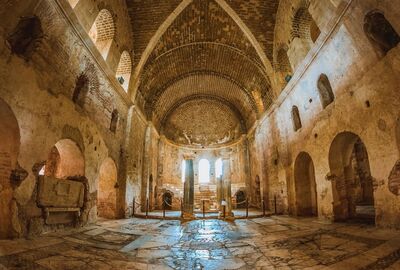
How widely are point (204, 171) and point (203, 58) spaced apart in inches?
411

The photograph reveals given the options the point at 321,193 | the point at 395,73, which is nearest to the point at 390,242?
the point at 395,73

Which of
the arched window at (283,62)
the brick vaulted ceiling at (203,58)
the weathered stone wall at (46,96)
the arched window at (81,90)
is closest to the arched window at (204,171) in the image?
the brick vaulted ceiling at (203,58)

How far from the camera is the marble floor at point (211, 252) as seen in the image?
10.6ft

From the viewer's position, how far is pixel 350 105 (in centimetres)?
634

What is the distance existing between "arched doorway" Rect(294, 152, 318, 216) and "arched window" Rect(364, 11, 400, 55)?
17.2 ft

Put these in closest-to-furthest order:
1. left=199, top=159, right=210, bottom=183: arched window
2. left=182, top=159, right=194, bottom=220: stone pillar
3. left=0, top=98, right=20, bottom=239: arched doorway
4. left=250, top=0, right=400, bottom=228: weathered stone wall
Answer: left=0, top=98, right=20, bottom=239: arched doorway, left=250, top=0, right=400, bottom=228: weathered stone wall, left=182, top=159, right=194, bottom=220: stone pillar, left=199, top=159, right=210, bottom=183: arched window

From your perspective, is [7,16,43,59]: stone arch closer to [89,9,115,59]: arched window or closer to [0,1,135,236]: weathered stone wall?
[0,1,135,236]: weathered stone wall

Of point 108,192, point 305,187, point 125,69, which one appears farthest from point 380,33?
point 108,192

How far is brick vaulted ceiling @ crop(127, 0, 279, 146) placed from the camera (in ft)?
35.6

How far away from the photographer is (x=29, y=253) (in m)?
3.71

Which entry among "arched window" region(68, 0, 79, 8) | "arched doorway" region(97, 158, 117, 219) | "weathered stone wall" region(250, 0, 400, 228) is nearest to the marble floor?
"weathered stone wall" region(250, 0, 400, 228)

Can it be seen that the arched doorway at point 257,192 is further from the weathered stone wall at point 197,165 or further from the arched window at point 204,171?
the arched window at point 204,171

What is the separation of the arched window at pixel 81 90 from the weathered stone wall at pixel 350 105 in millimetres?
8246

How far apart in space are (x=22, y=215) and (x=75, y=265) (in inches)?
108
